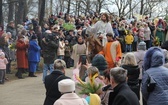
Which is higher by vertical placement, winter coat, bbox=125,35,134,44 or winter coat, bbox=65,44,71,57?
winter coat, bbox=125,35,134,44

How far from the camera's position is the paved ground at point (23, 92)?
11845mm

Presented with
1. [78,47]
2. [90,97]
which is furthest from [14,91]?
[90,97]

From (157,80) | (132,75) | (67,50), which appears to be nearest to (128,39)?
(67,50)

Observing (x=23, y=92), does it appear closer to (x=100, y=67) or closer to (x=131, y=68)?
(x=100, y=67)

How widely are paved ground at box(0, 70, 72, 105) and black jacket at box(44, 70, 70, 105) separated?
4.05m

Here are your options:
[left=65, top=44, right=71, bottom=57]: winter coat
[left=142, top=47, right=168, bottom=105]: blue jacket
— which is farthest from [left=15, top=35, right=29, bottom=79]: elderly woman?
[left=142, top=47, right=168, bottom=105]: blue jacket

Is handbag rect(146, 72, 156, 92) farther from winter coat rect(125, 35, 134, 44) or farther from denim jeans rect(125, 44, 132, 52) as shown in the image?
denim jeans rect(125, 44, 132, 52)

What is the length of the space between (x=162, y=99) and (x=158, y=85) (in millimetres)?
231

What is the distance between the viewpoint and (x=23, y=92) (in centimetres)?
1328

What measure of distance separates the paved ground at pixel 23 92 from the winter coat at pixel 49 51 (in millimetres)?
937

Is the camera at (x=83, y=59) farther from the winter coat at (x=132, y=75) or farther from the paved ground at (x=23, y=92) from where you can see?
the winter coat at (x=132, y=75)

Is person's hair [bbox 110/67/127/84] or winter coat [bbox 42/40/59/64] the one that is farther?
winter coat [bbox 42/40/59/64]

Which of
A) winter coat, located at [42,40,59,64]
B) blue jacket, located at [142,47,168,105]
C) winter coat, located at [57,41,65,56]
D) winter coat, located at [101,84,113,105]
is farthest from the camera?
winter coat, located at [57,41,65,56]

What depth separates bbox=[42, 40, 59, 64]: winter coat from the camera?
14.4 m
